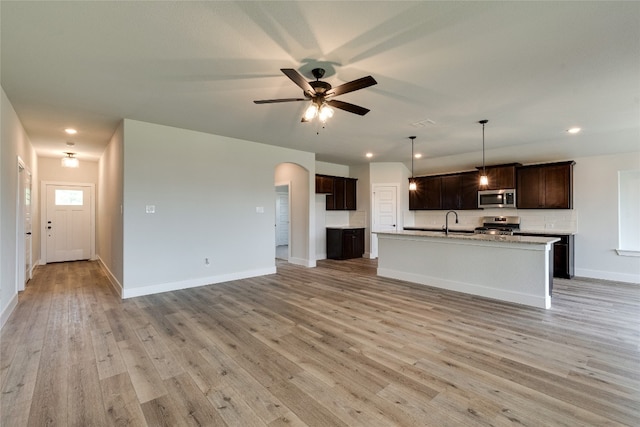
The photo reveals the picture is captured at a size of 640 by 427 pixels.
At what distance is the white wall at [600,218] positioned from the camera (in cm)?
545

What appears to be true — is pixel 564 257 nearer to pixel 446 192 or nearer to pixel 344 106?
pixel 446 192

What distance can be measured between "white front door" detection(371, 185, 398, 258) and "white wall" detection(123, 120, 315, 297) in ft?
10.2

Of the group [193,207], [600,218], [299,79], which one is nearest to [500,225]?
[600,218]

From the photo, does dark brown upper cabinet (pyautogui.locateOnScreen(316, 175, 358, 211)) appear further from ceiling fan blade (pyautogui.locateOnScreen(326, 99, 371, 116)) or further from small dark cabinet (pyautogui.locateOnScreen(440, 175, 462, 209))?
ceiling fan blade (pyautogui.locateOnScreen(326, 99, 371, 116))

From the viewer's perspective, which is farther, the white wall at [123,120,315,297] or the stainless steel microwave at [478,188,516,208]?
the stainless steel microwave at [478,188,516,208]

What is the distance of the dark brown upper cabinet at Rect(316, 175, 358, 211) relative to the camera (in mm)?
7641

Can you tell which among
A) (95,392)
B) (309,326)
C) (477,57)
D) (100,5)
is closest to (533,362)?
(309,326)

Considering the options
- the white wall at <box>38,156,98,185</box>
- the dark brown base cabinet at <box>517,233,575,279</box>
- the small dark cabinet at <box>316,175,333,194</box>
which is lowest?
the dark brown base cabinet at <box>517,233,575,279</box>

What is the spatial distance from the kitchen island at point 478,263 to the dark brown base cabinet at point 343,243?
2.14 meters

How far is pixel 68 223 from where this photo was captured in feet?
24.6

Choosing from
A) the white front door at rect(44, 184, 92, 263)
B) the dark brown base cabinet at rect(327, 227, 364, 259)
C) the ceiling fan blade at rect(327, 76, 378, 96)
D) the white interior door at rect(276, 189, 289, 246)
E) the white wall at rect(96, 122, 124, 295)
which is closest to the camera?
the ceiling fan blade at rect(327, 76, 378, 96)

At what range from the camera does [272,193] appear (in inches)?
238

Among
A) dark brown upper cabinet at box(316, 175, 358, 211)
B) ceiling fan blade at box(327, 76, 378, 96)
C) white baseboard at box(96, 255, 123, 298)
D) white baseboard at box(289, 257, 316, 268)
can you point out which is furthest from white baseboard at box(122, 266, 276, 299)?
ceiling fan blade at box(327, 76, 378, 96)

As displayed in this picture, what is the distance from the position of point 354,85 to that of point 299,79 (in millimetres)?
491
